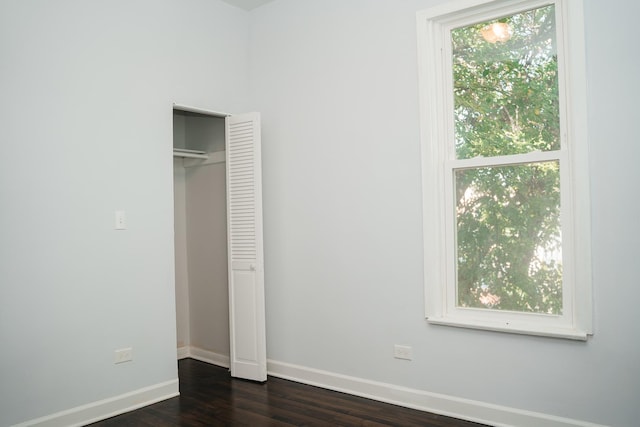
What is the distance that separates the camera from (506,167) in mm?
3037

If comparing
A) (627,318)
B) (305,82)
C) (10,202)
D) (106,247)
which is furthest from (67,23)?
(627,318)

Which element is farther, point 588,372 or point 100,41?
point 100,41

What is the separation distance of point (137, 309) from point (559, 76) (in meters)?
3.03

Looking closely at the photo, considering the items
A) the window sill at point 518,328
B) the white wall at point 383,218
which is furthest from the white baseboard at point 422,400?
the window sill at point 518,328

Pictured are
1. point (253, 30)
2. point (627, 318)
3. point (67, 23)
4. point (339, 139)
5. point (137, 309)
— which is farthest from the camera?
point (253, 30)

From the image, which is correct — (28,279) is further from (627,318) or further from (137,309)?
(627,318)

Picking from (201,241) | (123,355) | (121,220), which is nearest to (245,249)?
(201,241)

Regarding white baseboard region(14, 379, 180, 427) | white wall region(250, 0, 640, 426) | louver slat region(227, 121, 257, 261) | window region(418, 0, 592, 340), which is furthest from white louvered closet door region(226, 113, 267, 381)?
window region(418, 0, 592, 340)

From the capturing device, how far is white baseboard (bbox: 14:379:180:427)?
299 cm

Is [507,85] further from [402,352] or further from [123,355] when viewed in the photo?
[123,355]

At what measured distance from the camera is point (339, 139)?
12.2 feet

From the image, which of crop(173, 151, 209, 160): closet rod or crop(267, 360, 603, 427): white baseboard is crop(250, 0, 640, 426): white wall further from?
crop(173, 151, 209, 160): closet rod

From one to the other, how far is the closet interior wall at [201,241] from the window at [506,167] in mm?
1971

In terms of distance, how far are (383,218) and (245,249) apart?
1.17 meters
